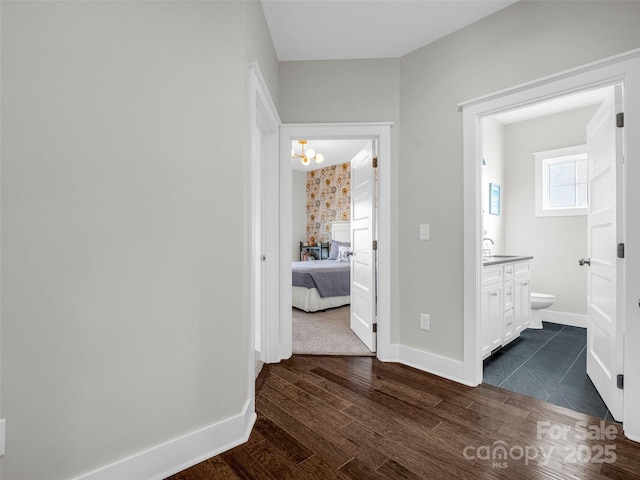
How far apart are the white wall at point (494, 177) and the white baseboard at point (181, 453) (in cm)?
369

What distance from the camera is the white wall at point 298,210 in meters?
7.80

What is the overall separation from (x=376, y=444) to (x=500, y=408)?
2.94ft

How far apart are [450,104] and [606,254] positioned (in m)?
1.43

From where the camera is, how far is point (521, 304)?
130 inches

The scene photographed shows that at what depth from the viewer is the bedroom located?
342 cm

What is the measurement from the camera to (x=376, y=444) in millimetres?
1599

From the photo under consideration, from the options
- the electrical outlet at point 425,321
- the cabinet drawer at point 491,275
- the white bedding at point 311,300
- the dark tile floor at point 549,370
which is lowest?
the dark tile floor at point 549,370

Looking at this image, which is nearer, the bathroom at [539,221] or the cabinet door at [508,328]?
the cabinet door at [508,328]

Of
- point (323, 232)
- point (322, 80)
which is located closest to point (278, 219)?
point (322, 80)

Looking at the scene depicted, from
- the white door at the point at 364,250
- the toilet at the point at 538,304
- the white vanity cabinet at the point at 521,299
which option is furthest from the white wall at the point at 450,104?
the toilet at the point at 538,304

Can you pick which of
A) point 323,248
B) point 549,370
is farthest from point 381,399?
point 323,248

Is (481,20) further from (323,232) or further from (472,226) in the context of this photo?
(323,232)

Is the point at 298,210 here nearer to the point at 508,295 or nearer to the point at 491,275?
the point at 508,295

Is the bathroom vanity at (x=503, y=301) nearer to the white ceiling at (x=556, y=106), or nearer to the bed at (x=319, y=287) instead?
the white ceiling at (x=556, y=106)
